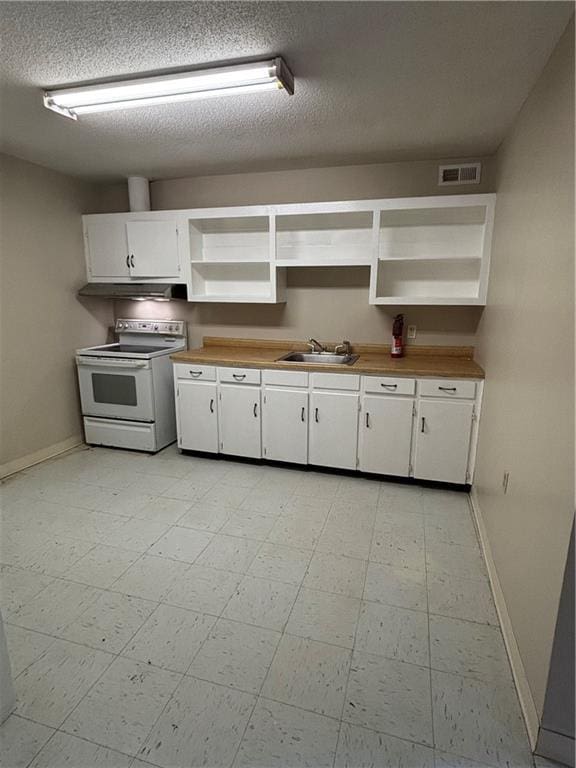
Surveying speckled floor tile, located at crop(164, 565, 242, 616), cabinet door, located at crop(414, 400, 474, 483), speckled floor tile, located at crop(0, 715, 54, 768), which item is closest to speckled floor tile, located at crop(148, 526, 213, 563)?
speckled floor tile, located at crop(164, 565, 242, 616)

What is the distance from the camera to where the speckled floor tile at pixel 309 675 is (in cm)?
143

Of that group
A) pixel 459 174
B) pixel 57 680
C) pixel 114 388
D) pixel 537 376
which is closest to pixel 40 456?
pixel 114 388

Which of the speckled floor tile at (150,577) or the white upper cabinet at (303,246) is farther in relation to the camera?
the white upper cabinet at (303,246)

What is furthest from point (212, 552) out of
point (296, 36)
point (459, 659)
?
point (296, 36)

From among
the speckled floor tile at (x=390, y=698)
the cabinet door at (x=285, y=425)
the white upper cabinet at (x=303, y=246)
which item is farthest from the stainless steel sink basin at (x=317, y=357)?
the speckled floor tile at (x=390, y=698)

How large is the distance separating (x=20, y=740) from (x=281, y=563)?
1213 mm

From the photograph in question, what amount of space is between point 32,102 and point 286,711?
308 cm

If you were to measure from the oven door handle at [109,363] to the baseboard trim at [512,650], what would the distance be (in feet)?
9.29

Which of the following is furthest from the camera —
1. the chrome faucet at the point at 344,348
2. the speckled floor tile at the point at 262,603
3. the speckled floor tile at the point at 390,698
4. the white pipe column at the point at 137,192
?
the white pipe column at the point at 137,192

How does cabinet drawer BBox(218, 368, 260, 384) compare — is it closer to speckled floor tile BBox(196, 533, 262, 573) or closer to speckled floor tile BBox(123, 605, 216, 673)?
speckled floor tile BBox(196, 533, 262, 573)

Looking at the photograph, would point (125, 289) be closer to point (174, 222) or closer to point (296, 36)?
point (174, 222)

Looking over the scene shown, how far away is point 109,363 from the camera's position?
3.56 meters

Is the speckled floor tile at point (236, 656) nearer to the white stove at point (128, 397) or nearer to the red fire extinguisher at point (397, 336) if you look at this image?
the white stove at point (128, 397)

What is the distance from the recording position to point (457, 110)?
2232 millimetres
